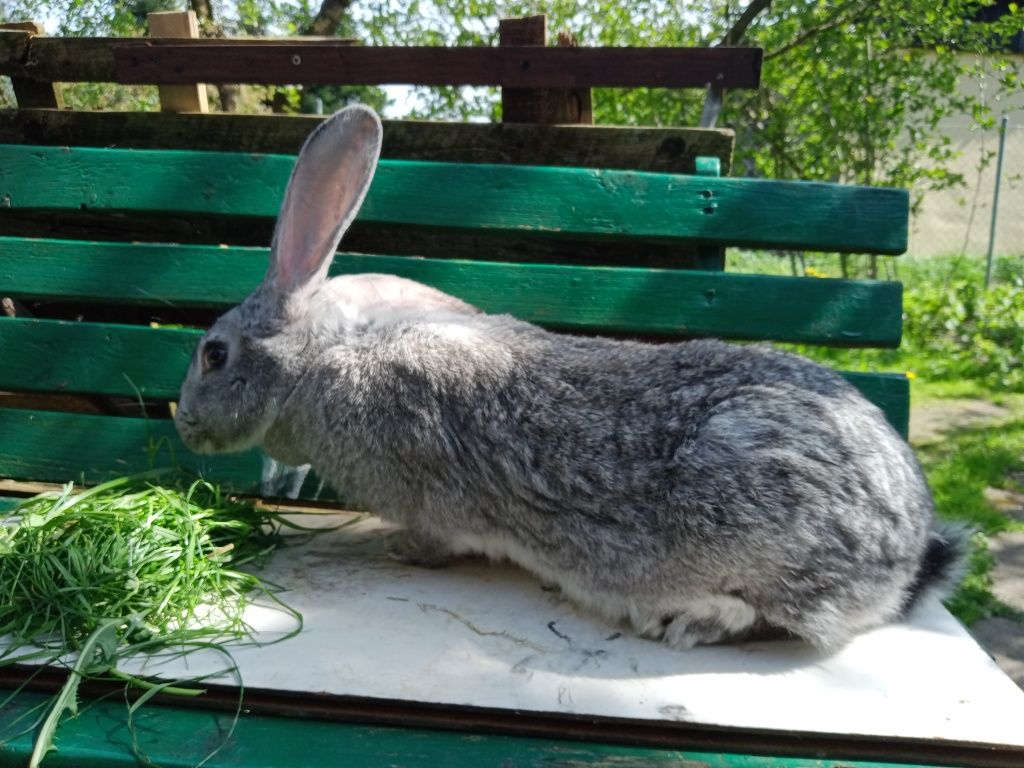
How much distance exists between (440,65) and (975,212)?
1168 cm

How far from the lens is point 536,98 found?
11.9 ft

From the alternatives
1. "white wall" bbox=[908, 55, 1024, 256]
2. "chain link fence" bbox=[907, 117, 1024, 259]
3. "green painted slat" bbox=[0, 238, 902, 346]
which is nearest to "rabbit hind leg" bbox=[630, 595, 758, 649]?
"green painted slat" bbox=[0, 238, 902, 346]

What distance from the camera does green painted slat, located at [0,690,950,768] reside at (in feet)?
6.56

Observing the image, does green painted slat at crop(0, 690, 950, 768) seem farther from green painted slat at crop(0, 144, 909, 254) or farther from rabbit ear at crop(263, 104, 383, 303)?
green painted slat at crop(0, 144, 909, 254)

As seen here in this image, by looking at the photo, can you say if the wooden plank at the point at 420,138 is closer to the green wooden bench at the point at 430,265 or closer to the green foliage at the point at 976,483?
the green wooden bench at the point at 430,265

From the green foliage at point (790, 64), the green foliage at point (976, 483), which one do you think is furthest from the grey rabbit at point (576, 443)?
the green foliage at point (790, 64)

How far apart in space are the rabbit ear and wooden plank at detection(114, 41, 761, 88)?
780 millimetres

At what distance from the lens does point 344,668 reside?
225cm

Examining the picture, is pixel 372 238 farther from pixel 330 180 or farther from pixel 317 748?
pixel 317 748

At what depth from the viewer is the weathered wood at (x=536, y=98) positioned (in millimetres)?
3607

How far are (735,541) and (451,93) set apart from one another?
488cm

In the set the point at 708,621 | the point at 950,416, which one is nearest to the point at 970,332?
the point at 950,416

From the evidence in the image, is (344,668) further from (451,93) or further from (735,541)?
(451,93)

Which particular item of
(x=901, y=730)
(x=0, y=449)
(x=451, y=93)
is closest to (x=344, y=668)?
(x=901, y=730)
